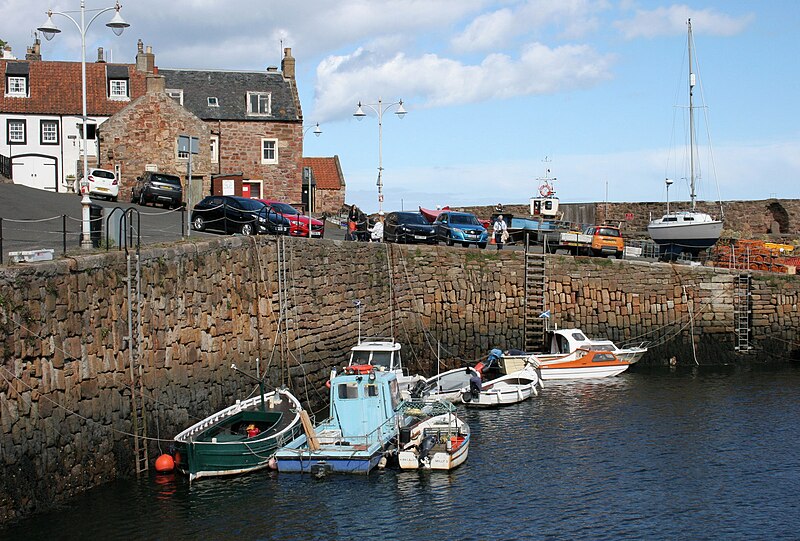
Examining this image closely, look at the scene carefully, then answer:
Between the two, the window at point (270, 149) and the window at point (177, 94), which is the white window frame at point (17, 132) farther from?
the window at point (270, 149)

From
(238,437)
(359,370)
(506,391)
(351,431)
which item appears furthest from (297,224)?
(238,437)

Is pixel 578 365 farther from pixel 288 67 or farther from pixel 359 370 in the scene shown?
pixel 288 67

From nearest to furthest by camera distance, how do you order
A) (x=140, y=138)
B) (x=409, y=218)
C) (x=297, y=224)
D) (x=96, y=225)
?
1. (x=96, y=225)
2. (x=297, y=224)
3. (x=409, y=218)
4. (x=140, y=138)

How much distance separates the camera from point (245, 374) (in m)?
25.3

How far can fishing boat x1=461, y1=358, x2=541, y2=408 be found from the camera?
1268 inches

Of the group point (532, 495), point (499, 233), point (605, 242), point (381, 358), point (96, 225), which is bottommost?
point (532, 495)

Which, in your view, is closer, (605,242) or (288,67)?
(605,242)

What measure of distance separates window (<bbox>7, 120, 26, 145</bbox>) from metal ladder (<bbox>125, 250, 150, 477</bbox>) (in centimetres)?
3736

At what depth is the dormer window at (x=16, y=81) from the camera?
5706cm

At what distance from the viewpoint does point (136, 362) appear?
73.4 ft

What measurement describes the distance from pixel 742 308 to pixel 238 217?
70.9 ft

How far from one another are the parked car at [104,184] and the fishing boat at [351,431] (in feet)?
79.7

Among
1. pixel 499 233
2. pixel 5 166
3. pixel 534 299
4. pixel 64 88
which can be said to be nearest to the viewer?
pixel 534 299

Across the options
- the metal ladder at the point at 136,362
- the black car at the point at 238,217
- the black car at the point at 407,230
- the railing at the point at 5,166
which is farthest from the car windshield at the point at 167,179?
the metal ladder at the point at 136,362
